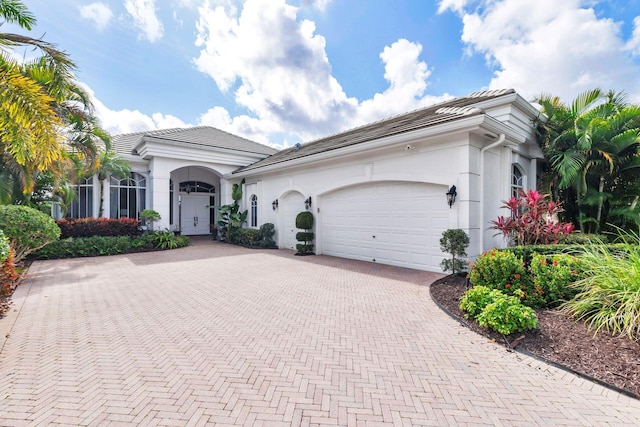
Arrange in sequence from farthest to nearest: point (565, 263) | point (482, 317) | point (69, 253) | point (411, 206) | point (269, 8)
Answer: point (69, 253) → point (269, 8) → point (411, 206) → point (565, 263) → point (482, 317)

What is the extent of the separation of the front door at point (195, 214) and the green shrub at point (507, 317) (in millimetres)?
18891

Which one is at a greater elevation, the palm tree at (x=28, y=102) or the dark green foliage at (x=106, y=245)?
→ the palm tree at (x=28, y=102)

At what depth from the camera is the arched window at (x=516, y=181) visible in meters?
9.51

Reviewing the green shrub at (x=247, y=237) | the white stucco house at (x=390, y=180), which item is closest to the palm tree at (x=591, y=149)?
the white stucco house at (x=390, y=180)

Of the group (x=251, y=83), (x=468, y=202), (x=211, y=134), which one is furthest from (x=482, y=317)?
(x=211, y=134)

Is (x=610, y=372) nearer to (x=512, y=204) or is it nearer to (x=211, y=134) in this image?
(x=512, y=204)

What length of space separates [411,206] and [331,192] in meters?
3.50

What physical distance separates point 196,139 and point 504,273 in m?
16.7

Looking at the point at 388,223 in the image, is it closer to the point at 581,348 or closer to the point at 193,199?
the point at 581,348

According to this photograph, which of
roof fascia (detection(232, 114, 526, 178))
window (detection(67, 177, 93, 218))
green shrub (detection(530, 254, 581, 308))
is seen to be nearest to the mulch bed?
green shrub (detection(530, 254, 581, 308))

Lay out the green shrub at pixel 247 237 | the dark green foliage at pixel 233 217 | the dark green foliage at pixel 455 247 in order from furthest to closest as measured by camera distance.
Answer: the dark green foliage at pixel 233 217 → the green shrub at pixel 247 237 → the dark green foliage at pixel 455 247

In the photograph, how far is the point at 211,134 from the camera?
19.4 meters

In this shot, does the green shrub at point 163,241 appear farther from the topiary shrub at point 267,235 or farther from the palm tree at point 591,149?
the palm tree at point 591,149

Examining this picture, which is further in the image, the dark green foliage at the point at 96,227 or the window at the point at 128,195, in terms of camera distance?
the window at the point at 128,195
